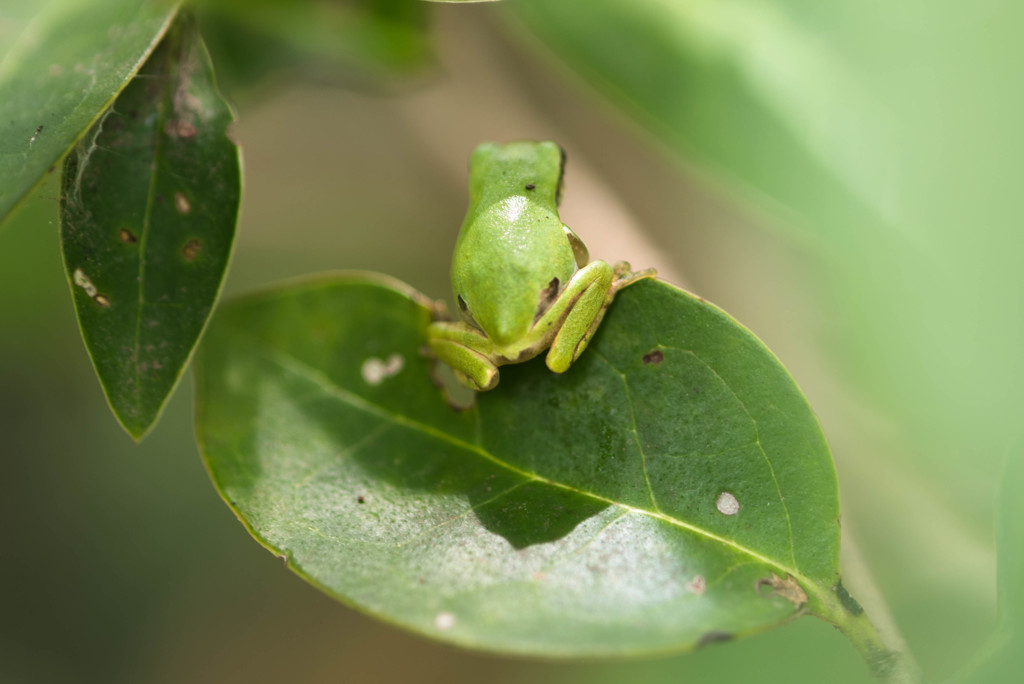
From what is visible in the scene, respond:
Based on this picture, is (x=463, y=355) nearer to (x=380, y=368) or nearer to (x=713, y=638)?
(x=380, y=368)

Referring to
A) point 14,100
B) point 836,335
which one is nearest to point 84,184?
point 14,100

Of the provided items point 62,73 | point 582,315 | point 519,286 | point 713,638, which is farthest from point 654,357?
point 62,73

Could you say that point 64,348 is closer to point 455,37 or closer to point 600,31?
point 455,37

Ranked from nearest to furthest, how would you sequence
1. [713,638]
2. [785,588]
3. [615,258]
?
[713,638] → [785,588] → [615,258]

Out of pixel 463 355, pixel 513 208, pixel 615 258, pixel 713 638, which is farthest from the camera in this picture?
pixel 615 258

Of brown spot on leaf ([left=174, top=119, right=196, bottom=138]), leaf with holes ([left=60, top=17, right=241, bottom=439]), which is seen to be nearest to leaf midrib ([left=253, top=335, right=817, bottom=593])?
leaf with holes ([left=60, top=17, right=241, bottom=439])

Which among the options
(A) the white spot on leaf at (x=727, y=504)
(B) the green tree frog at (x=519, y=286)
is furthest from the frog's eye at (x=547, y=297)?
(A) the white spot on leaf at (x=727, y=504)

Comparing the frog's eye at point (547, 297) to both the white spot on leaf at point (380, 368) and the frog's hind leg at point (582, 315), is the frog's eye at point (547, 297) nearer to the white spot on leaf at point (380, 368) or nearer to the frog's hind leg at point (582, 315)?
the frog's hind leg at point (582, 315)
